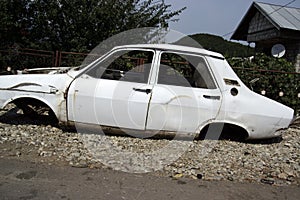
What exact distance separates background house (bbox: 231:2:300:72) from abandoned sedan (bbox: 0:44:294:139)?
9.92 m

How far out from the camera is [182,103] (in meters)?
4.63

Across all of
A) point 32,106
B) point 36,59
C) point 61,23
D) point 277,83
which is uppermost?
point 61,23

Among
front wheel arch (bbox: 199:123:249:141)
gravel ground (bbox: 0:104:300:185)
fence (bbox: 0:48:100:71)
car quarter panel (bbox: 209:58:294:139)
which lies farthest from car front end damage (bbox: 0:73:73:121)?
fence (bbox: 0:48:100:71)

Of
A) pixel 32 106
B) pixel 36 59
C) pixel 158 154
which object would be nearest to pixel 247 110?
pixel 158 154

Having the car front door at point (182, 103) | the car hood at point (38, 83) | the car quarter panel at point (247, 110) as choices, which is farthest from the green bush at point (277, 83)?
the car hood at point (38, 83)

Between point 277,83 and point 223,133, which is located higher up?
point 277,83

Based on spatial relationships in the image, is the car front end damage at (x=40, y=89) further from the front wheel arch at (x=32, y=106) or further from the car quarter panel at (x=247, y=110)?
the car quarter panel at (x=247, y=110)

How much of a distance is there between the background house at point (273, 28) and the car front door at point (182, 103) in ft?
33.4

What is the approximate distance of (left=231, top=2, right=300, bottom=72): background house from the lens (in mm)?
13625

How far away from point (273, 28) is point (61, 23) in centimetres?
1014

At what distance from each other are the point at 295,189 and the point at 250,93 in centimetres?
174

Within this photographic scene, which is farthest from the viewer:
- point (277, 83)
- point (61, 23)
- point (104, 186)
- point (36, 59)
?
point (61, 23)

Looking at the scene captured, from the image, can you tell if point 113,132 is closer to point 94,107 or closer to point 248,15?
point 94,107

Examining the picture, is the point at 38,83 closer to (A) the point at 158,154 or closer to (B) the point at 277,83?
(A) the point at 158,154
